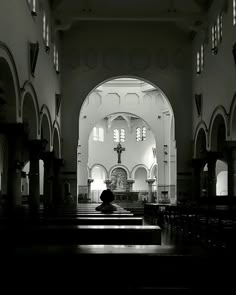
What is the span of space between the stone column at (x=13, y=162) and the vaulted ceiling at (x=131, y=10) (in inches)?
386

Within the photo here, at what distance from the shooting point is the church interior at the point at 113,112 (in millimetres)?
3086

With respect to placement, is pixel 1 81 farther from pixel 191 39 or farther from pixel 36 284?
pixel 191 39

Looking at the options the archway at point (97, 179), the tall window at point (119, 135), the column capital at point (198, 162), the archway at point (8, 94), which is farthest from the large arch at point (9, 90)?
the tall window at point (119, 135)

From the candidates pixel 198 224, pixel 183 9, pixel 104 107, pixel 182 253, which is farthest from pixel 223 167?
pixel 182 253

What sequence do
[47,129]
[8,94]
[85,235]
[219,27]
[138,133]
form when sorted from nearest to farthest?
[85,235]
[8,94]
[219,27]
[47,129]
[138,133]

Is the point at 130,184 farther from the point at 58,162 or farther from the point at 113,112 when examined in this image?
the point at 58,162

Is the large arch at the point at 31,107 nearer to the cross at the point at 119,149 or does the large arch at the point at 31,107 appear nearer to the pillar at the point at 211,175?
the pillar at the point at 211,175

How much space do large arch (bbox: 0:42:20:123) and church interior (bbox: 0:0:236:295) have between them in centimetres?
6

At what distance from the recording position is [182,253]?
3129 mm

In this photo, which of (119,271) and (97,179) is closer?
(119,271)

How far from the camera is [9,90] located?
46.2 ft

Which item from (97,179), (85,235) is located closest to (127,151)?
→ (97,179)

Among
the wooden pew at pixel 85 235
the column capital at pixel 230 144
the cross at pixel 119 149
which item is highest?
the cross at pixel 119 149

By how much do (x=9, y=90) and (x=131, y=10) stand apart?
11.2 m
